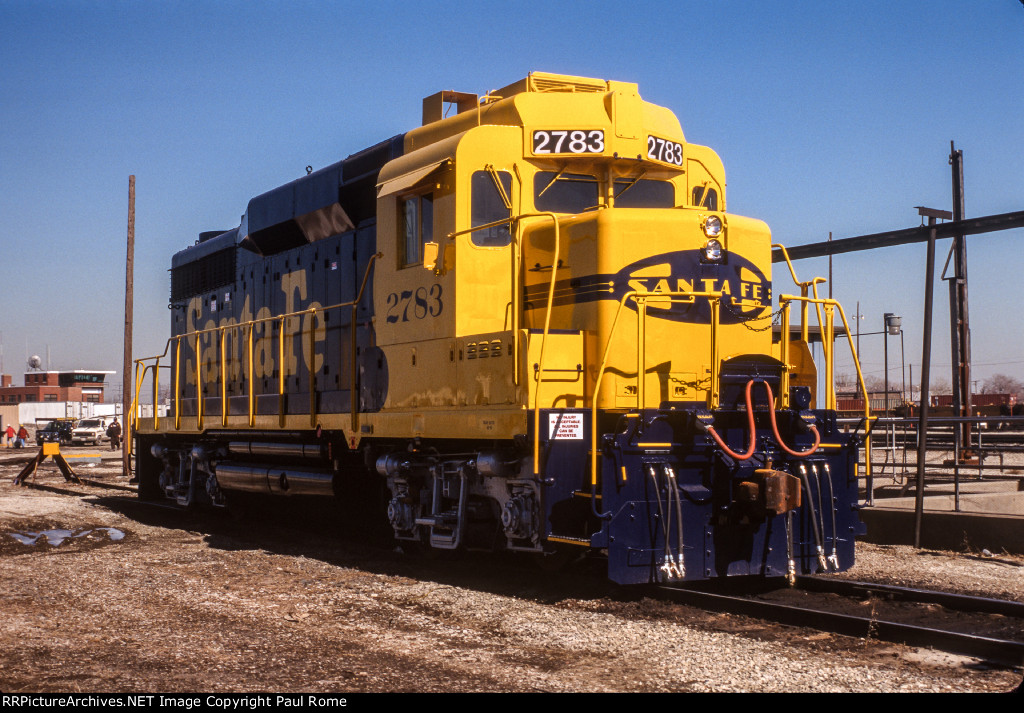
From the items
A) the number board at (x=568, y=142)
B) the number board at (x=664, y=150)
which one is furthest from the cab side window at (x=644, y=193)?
the number board at (x=568, y=142)

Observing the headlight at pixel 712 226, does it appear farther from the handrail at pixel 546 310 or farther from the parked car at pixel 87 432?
the parked car at pixel 87 432

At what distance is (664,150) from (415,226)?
221 cm

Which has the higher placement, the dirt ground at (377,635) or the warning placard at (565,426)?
the warning placard at (565,426)

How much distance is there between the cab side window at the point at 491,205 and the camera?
8.03m

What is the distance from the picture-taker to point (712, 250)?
301 inches

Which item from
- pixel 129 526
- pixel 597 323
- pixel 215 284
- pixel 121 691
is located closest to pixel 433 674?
pixel 121 691

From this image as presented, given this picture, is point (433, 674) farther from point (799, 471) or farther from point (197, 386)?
point (197, 386)

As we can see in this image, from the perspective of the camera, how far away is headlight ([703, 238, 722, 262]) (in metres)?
7.63

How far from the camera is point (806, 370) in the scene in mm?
8602

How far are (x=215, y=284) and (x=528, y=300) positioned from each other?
7525mm

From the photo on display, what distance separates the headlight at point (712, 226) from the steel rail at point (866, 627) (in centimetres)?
268

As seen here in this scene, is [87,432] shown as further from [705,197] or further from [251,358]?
[705,197]

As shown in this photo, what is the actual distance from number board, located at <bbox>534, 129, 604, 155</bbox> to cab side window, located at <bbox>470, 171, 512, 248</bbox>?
0.38 m

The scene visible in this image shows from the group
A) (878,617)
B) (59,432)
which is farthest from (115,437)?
(878,617)
